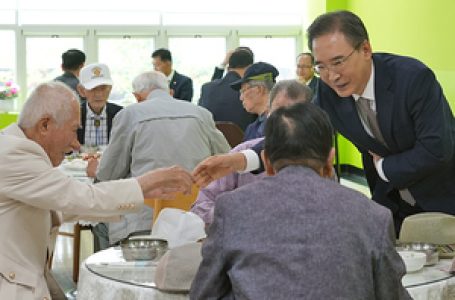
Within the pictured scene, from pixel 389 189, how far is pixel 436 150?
10.7 inches

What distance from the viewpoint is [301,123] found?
1812 millimetres

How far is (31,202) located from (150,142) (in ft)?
6.08

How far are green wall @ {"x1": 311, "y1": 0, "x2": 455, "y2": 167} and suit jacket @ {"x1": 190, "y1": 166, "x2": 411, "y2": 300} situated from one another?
625 cm

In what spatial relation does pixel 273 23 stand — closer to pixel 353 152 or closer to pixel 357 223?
pixel 353 152

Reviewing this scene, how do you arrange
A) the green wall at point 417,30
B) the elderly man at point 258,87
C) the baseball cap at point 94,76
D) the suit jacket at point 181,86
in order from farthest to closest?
the suit jacket at point 181,86
the green wall at point 417,30
the baseball cap at point 94,76
the elderly man at point 258,87

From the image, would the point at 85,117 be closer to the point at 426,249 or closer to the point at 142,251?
the point at 142,251

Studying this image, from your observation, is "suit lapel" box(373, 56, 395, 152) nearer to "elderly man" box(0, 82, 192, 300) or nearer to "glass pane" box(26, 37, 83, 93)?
"elderly man" box(0, 82, 192, 300)

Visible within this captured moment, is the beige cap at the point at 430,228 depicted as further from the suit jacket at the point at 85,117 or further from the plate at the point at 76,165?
the suit jacket at the point at 85,117

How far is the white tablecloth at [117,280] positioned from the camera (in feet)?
7.68

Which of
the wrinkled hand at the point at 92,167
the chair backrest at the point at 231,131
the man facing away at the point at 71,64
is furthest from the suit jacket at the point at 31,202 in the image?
the man facing away at the point at 71,64

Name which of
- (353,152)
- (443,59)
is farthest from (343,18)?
(353,152)

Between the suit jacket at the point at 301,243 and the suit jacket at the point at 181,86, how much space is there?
7.18 meters

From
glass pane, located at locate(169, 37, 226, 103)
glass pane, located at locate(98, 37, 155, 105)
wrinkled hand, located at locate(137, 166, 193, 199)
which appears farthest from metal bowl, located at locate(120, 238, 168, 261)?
glass pane, located at locate(169, 37, 226, 103)

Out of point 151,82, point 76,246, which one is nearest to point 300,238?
point 151,82
